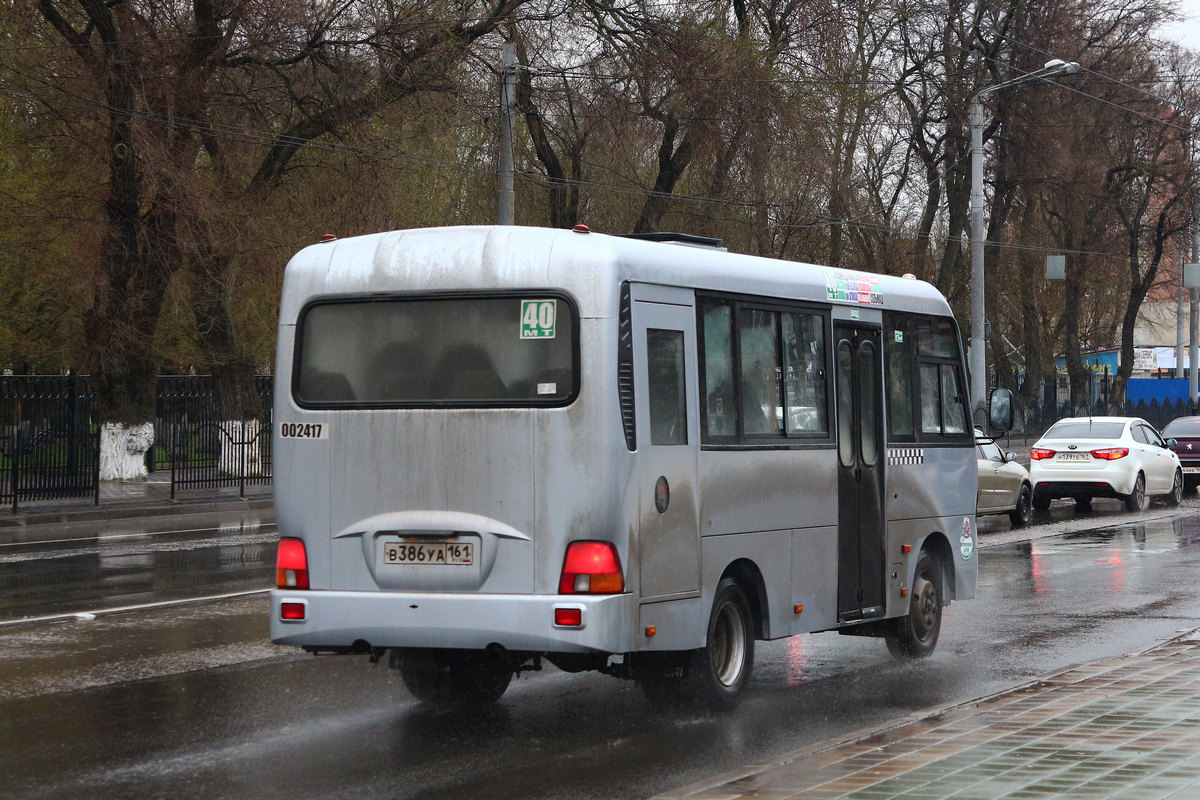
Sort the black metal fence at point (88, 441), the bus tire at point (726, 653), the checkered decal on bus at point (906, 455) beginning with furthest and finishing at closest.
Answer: the black metal fence at point (88, 441), the checkered decal on bus at point (906, 455), the bus tire at point (726, 653)

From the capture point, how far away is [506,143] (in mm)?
25453

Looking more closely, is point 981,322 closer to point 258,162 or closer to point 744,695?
point 258,162

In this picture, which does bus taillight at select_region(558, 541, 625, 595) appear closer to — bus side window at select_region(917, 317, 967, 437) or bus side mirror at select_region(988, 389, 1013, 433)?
bus side window at select_region(917, 317, 967, 437)

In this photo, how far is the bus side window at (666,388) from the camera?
7.70 meters

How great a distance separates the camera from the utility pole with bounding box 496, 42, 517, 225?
2483 cm

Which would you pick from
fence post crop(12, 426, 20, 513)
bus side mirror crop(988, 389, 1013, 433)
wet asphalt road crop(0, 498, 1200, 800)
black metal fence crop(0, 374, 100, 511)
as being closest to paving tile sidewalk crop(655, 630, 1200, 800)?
wet asphalt road crop(0, 498, 1200, 800)

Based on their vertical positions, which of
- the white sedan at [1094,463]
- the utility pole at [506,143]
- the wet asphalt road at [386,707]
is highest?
the utility pole at [506,143]

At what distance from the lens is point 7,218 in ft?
90.4

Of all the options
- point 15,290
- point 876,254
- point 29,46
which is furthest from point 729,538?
point 876,254

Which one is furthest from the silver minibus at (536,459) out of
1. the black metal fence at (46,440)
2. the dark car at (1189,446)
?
the dark car at (1189,446)

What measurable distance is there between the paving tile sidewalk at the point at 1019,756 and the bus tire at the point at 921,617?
1.85 m

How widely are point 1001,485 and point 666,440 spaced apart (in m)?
15.7

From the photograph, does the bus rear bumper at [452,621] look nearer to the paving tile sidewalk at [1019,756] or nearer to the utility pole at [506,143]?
the paving tile sidewalk at [1019,756]

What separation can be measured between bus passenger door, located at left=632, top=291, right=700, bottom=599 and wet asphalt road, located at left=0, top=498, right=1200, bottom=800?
2.76ft
